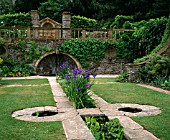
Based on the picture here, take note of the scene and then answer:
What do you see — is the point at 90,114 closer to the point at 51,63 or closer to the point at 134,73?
the point at 134,73

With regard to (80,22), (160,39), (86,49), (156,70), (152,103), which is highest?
(80,22)

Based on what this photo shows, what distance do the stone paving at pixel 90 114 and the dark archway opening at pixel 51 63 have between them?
9564mm

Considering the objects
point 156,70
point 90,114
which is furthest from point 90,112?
point 156,70

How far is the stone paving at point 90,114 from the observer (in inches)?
147

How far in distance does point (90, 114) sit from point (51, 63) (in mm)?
11973

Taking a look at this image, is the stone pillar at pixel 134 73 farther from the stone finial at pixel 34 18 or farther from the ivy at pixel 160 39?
the stone finial at pixel 34 18

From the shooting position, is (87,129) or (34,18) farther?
(34,18)

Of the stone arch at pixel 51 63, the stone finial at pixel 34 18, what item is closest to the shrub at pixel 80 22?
the stone finial at pixel 34 18

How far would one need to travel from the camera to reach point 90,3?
2738 cm

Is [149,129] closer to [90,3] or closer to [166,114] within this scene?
[166,114]

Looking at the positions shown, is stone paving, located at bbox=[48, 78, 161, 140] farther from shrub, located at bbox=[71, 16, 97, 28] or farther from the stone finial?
shrub, located at bbox=[71, 16, 97, 28]

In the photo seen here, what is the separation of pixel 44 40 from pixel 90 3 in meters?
13.3

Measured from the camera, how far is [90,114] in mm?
5039

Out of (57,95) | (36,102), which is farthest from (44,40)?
(36,102)
